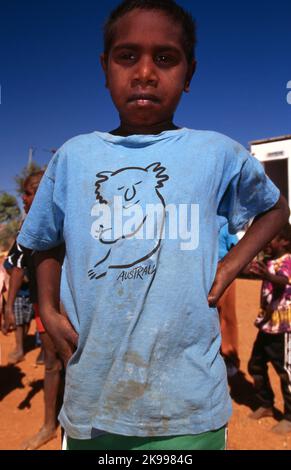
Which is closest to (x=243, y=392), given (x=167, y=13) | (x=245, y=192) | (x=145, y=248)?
(x=245, y=192)

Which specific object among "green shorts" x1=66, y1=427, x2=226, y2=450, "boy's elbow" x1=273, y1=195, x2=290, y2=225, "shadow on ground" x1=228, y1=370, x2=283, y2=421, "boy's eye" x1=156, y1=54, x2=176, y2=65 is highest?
"boy's eye" x1=156, y1=54, x2=176, y2=65

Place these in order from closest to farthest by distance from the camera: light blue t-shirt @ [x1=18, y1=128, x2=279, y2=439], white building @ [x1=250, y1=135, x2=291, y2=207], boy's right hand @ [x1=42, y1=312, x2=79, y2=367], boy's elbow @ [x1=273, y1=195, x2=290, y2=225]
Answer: light blue t-shirt @ [x1=18, y1=128, x2=279, y2=439] < boy's right hand @ [x1=42, y1=312, x2=79, y2=367] < boy's elbow @ [x1=273, y1=195, x2=290, y2=225] < white building @ [x1=250, y1=135, x2=291, y2=207]

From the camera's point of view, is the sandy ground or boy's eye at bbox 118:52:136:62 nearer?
boy's eye at bbox 118:52:136:62

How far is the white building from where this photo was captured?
1237 centimetres

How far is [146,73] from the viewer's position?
117 cm

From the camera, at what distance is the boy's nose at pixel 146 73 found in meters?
1.17

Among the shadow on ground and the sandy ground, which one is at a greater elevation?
the sandy ground

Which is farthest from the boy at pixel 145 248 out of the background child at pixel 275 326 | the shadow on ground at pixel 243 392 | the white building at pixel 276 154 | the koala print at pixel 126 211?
the white building at pixel 276 154

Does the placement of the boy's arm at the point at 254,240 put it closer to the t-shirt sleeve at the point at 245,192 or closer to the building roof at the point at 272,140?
the t-shirt sleeve at the point at 245,192

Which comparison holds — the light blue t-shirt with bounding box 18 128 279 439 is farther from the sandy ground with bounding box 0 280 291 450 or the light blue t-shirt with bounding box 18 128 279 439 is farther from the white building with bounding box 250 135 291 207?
the white building with bounding box 250 135 291 207

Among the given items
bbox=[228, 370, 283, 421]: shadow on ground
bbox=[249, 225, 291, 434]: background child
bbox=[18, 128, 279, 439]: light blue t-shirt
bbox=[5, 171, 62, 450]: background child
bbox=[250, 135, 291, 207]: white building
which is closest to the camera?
bbox=[18, 128, 279, 439]: light blue t-shirt

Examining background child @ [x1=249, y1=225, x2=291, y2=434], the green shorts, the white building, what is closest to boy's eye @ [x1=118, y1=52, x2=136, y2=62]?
the green shorts

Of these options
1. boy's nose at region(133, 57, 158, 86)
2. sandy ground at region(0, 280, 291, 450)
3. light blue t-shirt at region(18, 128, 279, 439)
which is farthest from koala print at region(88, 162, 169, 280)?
sandy ground at region(0, 280, 291, 450)

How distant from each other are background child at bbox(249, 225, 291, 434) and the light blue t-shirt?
2.52 meters
